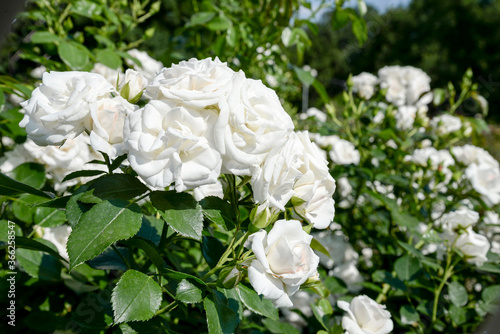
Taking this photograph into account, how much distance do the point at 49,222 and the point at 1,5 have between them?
716 millimetres

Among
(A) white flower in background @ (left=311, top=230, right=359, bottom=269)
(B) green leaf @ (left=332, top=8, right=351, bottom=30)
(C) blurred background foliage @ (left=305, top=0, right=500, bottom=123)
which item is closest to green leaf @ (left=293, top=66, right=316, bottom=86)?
(B) green leaf @ (left=332, top=8, right=351, bottom=30)

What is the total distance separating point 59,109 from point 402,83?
1.65 metres

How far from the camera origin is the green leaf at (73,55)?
1.15 meters

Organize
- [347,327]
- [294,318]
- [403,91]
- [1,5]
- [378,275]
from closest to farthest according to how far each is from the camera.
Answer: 1. [1,5]
2. [347,327]
3. [378,275]
4. [294,318]
5. [403,91]

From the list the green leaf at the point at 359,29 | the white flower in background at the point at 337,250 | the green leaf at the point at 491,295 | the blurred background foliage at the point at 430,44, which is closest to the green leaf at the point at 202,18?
the green leaf at the point at 359,29

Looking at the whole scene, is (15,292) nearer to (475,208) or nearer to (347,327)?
(347,327)

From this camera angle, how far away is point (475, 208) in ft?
5.44

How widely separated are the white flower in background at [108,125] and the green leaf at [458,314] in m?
1.05

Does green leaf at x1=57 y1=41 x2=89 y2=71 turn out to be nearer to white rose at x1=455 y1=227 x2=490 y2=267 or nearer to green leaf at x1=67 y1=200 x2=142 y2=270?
green leaf at x1=67 y1=200 x2=142 y2=270

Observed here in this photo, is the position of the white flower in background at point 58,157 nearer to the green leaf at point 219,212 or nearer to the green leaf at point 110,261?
the green leaf at point 110,261

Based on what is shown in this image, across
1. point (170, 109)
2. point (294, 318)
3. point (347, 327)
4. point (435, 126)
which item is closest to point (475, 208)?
point (435, 126)

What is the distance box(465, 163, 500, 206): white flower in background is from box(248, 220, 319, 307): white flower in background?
1086 mm

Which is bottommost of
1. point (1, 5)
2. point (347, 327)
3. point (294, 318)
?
point (294, 318)

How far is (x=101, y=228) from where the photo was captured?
0.51 m
